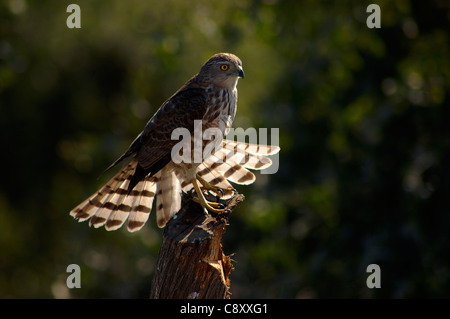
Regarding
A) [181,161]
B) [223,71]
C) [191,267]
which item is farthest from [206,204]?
[223,71]

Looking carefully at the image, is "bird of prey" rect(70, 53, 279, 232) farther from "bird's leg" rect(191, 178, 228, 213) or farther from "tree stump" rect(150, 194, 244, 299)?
"tree stump" rect(150, 194, 244, 299)

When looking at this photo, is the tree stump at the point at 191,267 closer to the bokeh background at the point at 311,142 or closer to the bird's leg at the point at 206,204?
the bird's leg at the point at 206,204

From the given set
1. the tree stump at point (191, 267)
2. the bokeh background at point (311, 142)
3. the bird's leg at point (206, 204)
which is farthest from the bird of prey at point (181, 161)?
the bokeh background at point (311, 142)

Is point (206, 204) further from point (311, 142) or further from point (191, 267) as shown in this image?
point (311, 142)

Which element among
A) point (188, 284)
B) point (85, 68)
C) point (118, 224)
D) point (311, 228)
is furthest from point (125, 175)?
point (85, 68)

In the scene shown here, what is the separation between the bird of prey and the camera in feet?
16.0

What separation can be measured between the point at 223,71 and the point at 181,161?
85 centimetres

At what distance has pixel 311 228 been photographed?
6.86m

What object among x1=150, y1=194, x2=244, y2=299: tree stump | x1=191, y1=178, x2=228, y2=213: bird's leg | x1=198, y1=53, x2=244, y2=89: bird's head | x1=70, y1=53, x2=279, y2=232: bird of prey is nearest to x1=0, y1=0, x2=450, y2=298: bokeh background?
x1=70, y1=53, x2=279, y2=232: bird of prey

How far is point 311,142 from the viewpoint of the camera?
749 centimetres

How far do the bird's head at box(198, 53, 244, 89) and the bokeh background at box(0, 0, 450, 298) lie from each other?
1.62 metres

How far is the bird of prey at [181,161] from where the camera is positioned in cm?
486
